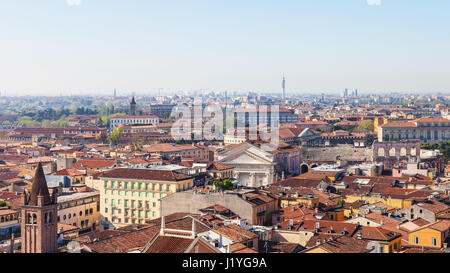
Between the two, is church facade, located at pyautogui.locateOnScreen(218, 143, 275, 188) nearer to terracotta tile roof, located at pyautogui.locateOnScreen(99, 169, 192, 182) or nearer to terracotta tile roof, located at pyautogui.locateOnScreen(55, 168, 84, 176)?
terracotta tile roof, located at pyautogui.locateOnScreen(55, 168, 84, 176)

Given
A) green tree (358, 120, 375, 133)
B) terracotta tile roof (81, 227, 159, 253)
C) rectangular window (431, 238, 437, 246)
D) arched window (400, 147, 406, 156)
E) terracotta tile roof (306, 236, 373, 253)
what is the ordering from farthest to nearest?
green tree (358, 120, 375, 133), arched window (400, 147, 406, 156), rectangular window (431, 238, 437, 246), terracotta tile roof (81, 227, 159, 253), terracotta tile roof (306, 236, 373, 253)

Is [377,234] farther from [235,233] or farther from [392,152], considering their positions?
[392,152]

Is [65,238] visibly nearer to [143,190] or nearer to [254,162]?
[143,190]

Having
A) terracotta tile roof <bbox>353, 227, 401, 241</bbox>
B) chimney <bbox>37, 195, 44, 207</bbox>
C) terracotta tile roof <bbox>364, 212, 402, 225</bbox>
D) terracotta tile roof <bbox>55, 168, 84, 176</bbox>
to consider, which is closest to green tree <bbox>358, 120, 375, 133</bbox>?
terracotta tile roof <bbox>55, 168, 84, 176</bbox>

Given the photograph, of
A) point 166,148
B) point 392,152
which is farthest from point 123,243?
point 166,148

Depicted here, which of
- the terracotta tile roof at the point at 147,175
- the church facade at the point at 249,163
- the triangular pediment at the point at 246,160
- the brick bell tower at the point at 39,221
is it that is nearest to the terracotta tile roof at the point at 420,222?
the terracotta tile roof at the point at 147,175

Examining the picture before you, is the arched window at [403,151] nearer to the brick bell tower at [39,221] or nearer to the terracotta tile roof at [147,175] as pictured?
the terracotta tile roof at [147,175]

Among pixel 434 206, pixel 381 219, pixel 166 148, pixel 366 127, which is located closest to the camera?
pixel 381 219
